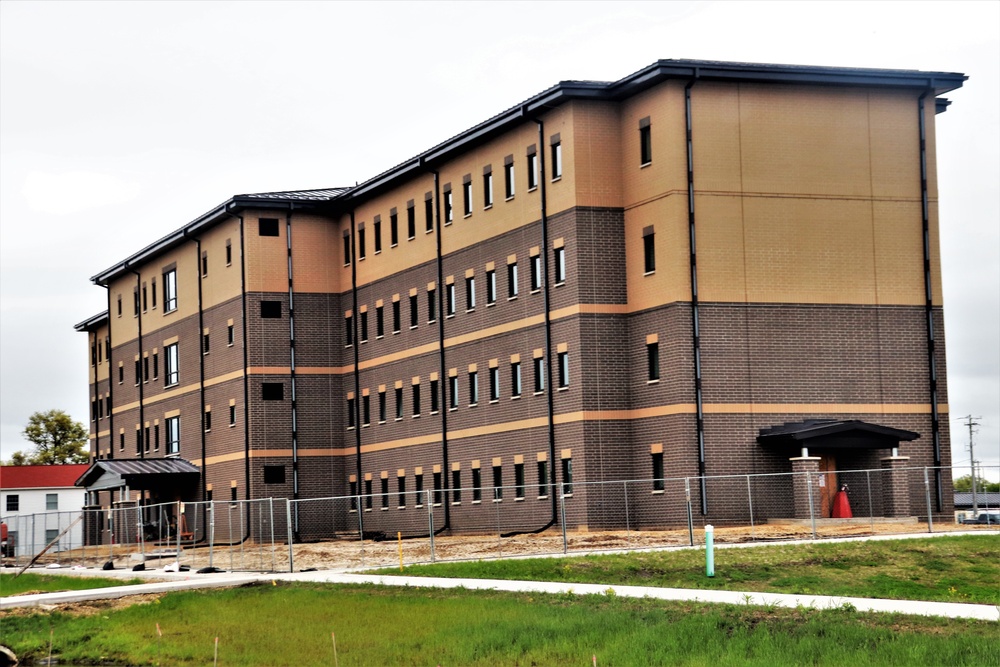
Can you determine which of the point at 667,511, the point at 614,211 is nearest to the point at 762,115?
the point at 614,211

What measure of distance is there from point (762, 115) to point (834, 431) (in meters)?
10.1

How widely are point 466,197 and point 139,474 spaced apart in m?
21.8

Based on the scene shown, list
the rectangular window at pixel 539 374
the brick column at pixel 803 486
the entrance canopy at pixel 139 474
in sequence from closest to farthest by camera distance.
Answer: the brick column at pixel 803 486 → the rectangular window at pixel 539 374 → the entrance canopy at pixel 139 474

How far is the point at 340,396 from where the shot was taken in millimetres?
67812

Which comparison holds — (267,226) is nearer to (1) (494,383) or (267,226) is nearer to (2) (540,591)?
(1) (494,383)

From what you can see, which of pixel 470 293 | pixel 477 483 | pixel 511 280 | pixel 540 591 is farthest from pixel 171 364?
pixel 540 591

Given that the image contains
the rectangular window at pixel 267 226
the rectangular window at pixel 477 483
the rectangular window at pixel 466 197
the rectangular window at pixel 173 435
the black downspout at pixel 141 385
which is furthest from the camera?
the black downspout at pixel 141 385

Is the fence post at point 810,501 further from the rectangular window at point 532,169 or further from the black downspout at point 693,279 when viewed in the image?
the rectangular window at point 532,169

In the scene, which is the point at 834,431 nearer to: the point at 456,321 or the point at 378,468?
the point at 456,321

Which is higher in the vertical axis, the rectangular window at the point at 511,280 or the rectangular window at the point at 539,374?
the rectangular window at the point at 511,280

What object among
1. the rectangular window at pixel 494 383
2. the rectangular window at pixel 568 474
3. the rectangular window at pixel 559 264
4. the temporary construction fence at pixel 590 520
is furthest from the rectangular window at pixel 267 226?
the rectangular window at pixel 568 474

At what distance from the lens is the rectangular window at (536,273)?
52875mm

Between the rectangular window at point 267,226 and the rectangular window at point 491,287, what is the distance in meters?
14.5

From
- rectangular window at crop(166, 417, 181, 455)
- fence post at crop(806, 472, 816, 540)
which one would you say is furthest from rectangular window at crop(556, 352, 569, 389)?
rectangular window at crop(166, 417, 181, 455)
